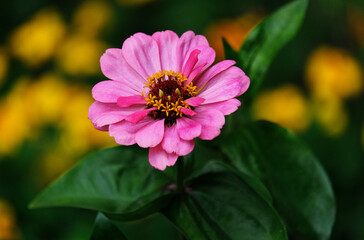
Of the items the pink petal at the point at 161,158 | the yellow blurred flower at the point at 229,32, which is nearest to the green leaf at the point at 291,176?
the pink petal at the point at 161,158

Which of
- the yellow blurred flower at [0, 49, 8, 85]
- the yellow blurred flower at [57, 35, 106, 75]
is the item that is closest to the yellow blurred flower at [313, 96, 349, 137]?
the yellow blurred flower at [57, 35, 106, 75]

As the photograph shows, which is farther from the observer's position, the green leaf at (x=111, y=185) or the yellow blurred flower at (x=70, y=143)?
the yellow blurred flower at (x=70, y=143)

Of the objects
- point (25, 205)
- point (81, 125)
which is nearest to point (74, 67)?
point (81, 125)

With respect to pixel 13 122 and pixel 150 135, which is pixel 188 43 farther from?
pixel 13 122

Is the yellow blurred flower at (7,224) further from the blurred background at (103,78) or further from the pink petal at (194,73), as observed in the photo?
the pink petal at (194,73)

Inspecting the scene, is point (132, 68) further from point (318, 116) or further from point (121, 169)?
point (318, 116)

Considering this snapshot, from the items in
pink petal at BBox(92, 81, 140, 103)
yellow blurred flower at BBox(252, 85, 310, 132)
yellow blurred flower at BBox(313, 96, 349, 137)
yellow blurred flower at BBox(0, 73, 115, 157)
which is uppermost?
pink petal at BBox(92, 81, 140, 103)

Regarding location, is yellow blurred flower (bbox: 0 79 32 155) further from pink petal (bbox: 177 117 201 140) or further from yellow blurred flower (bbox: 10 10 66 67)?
pink petal (bbox: 177 117 201 140)
